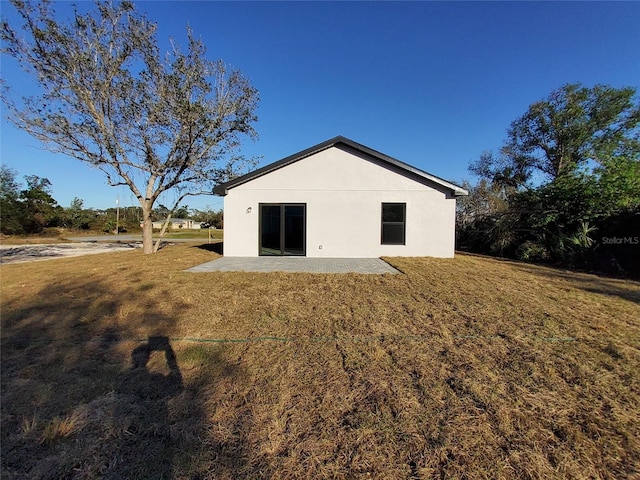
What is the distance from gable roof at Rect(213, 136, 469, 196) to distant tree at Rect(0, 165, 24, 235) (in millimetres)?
27989

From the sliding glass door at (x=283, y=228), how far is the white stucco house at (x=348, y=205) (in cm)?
8

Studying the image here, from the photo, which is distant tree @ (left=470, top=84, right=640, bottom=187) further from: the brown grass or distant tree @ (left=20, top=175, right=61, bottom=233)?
distant tree @ (left=20, top=175, right=61, bottom=233)

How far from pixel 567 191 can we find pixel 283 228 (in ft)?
35.6

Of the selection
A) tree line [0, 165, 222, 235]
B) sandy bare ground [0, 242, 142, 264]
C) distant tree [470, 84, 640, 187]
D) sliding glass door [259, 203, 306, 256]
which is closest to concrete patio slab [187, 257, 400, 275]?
sliding glass door [259, 203, 306, 256]

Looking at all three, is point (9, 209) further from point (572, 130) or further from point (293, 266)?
point (572, 130)

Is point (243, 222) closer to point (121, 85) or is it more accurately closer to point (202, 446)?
point (121, 85)

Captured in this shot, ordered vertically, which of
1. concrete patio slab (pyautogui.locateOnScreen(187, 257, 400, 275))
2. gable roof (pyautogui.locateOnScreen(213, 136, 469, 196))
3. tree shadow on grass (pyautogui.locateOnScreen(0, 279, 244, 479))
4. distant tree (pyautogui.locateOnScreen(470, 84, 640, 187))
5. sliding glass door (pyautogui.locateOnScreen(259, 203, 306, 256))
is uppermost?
distant tree (pyautogui.locateOnScreen(470, 84, 640, 187))

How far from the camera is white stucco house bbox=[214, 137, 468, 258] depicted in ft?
36.7

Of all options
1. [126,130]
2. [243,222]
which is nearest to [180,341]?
[243,222]

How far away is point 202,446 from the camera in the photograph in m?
1.94

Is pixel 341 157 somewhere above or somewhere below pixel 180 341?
above

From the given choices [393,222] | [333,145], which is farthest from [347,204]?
[333,145]

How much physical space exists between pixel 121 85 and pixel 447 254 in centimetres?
1378

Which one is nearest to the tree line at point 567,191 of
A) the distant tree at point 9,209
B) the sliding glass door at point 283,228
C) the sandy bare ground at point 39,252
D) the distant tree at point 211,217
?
the sliding glass door at point 283,228
